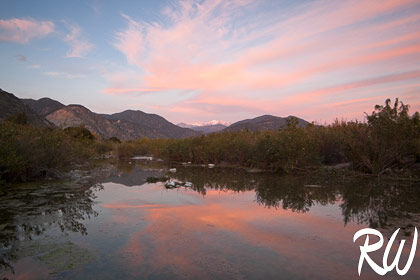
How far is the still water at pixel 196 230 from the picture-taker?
4.86 metres

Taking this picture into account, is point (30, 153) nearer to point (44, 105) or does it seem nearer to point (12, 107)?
point (12, 107)

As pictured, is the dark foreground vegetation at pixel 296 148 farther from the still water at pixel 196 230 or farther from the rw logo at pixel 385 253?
the rw logo at pixel 385 253

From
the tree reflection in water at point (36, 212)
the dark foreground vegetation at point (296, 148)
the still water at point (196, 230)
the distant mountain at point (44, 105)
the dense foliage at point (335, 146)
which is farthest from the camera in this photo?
the distant mountain at point (44, 105)

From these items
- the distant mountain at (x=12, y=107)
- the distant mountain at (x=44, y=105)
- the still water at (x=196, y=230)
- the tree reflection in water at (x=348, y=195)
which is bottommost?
the still water at (x=196, y=230)

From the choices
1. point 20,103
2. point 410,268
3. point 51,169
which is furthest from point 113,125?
point 410,268

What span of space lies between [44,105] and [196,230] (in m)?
110

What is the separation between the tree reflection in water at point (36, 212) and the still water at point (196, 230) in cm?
2

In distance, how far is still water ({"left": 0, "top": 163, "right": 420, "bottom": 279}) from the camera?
15.9ft

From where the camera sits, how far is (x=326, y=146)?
20328 millimetres

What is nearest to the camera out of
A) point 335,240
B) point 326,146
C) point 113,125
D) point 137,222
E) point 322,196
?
point 335,240

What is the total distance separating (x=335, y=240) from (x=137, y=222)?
490 cm

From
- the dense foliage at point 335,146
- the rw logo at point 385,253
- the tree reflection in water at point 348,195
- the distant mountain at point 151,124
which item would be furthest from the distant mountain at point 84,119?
the rw logo at point 385,253

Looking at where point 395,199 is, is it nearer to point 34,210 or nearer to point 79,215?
point 79,215

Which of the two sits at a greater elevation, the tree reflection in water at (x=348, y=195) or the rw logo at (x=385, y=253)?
the tree reflection in water at (x=348, y=195)
